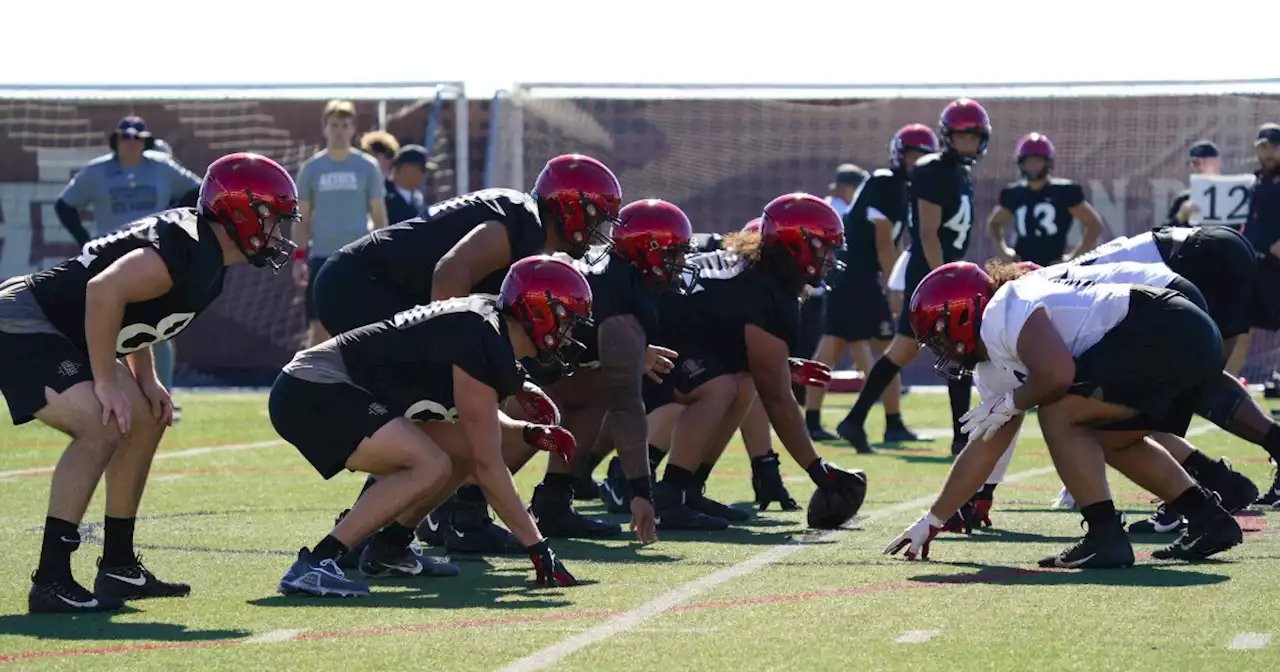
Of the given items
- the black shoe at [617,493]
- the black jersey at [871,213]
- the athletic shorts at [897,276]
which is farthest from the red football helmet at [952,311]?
the athletic shorts at [897,276]

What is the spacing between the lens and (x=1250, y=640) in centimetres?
577

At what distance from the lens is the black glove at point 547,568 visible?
272 inches

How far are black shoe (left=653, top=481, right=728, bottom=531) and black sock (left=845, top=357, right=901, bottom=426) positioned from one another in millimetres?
3844

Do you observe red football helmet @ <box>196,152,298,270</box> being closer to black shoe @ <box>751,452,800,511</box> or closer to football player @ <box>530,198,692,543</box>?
football player @ <box>530,198,692,543</box>

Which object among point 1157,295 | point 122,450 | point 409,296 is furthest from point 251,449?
point 1157,295

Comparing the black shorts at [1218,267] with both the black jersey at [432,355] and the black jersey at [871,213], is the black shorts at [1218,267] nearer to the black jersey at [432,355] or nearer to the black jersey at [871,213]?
the black jersey at [432,355]

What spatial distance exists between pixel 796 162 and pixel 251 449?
27.8ft

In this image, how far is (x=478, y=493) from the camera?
8258mm

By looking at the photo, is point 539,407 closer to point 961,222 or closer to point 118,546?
point 118,546

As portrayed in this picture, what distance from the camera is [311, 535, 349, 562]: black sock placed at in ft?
22.3

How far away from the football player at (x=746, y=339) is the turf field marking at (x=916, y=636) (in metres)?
2.71

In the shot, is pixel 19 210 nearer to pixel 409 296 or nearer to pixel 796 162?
pixel 796 162

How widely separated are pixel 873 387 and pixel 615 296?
15.7 ft

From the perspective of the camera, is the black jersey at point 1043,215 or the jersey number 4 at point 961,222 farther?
the black jersey at point 1043,215
